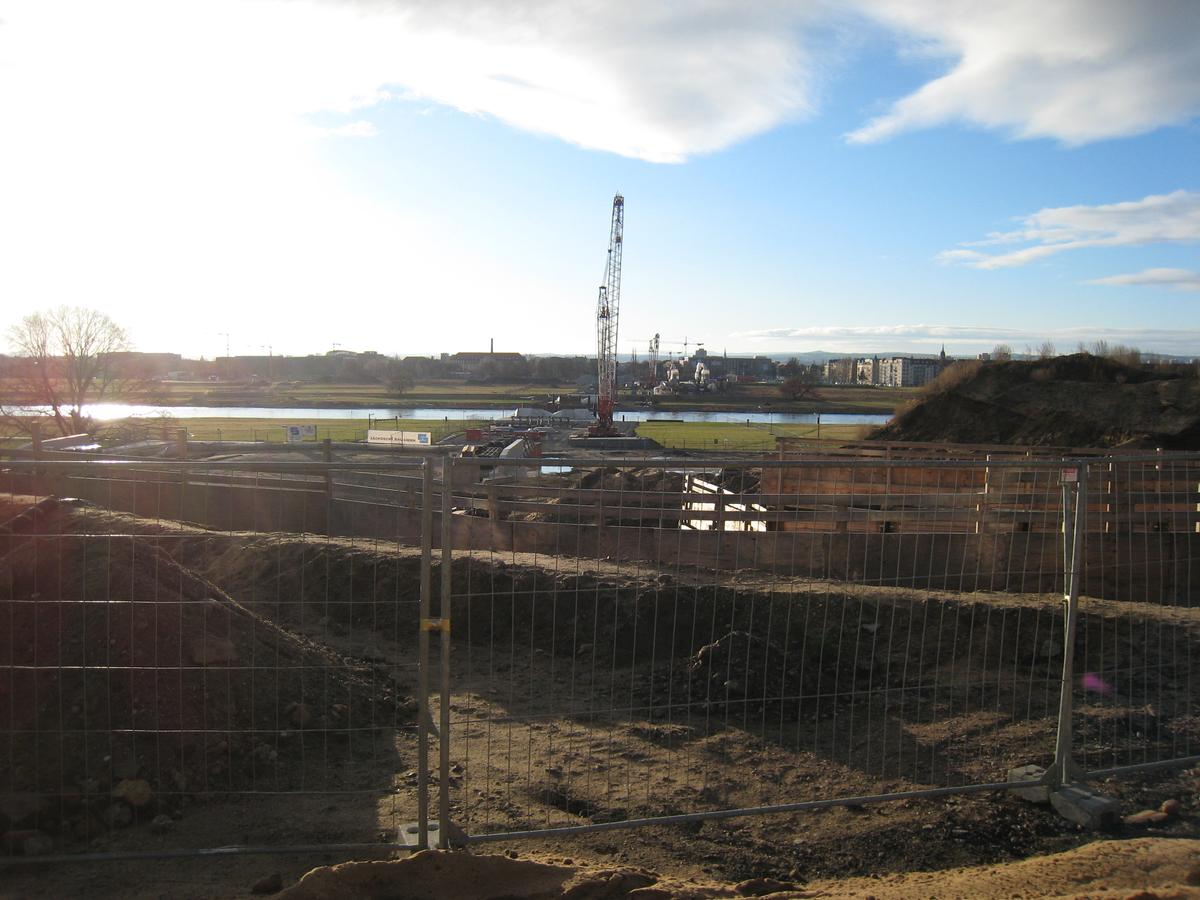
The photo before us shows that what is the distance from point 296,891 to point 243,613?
3.03m

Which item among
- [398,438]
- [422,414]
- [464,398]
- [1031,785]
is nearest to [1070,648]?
[1031,785]

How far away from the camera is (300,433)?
4328 cm

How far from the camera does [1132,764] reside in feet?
17.9

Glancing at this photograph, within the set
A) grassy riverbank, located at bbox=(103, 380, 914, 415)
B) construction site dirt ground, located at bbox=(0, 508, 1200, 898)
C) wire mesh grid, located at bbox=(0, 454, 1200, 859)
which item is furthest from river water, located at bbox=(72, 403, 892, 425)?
construction site dirt ground, located at bbox=(0, 508, 1200, 898)

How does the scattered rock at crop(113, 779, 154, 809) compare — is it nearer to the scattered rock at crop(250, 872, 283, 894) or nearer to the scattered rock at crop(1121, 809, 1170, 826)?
the scattered rock at crop(250, 872, 283, 894)

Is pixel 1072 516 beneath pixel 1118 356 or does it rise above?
beneath

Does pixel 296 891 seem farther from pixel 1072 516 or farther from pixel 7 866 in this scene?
pixel 1072 516

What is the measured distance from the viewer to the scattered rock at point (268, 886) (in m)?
4.04

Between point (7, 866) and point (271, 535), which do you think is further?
point (271, 535)

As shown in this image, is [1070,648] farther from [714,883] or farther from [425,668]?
[425,668]

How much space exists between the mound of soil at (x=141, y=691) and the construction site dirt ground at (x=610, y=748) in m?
0.02

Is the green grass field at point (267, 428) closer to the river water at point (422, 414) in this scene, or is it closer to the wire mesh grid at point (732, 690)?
the river water at point (422, 414)

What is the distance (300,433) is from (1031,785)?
4192 centimetres

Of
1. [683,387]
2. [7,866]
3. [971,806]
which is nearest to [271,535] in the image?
[7,866]
